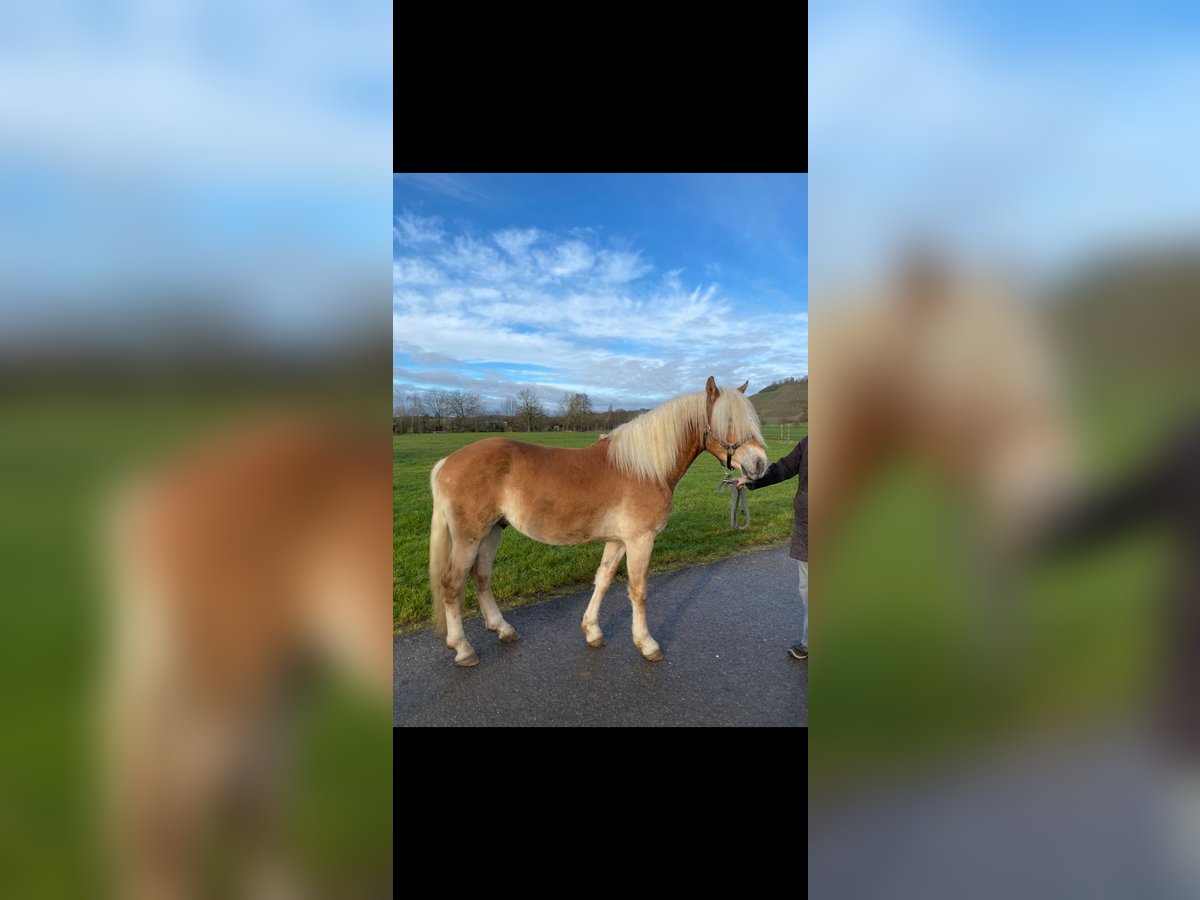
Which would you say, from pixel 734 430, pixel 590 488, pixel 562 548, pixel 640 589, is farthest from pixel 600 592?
pixel 562 548

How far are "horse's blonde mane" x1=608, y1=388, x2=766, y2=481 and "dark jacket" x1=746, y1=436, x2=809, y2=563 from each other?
0.46 metres

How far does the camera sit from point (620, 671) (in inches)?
136

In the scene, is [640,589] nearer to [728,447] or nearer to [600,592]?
[600,592]

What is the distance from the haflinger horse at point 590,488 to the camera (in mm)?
3699

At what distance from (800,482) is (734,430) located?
26.0 inches

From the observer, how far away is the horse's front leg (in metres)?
3.66

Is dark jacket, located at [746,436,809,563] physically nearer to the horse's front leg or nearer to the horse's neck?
the horse's neck
